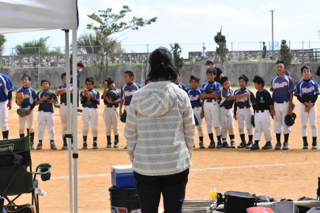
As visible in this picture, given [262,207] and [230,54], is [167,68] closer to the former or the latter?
[262,207]

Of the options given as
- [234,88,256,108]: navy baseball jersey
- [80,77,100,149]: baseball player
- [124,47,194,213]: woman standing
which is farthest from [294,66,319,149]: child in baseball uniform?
[124,47,194,213]: woman standing

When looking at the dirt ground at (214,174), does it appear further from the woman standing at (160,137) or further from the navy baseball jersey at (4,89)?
the woman standing at (160,137)

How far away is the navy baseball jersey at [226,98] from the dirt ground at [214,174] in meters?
1.30

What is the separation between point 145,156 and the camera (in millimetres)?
3852

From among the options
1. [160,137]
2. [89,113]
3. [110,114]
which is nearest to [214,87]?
[110,114]

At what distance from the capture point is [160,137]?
383 centimetres

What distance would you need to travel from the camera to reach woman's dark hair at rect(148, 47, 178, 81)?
3.95m

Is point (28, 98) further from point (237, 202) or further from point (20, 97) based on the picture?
Answer: point (237, 202)

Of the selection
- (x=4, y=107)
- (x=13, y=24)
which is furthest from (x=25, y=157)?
(x=4, y=107)

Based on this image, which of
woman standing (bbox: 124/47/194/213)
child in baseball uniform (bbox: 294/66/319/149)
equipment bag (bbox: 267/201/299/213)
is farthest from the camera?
child in baseball uniform (bbox: 294/66/319/149)

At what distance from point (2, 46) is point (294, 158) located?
35943mm

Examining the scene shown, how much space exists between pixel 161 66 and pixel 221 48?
123 ft

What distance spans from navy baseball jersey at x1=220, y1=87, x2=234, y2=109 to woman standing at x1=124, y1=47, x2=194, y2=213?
26.9 ft

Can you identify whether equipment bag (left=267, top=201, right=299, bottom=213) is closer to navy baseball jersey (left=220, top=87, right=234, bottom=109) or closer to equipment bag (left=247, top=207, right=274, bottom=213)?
equipment bag (left=247, top=207, right=274, bottom=213)
